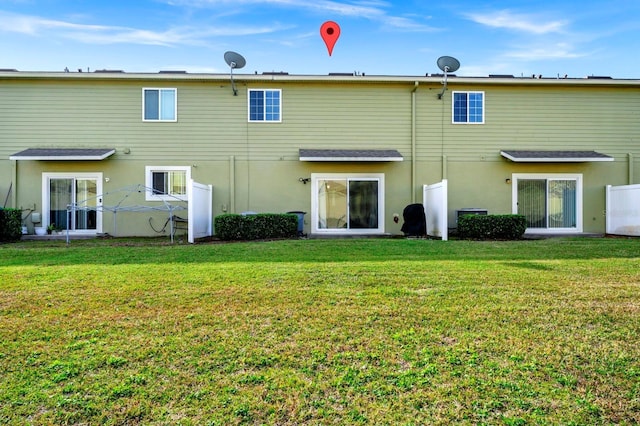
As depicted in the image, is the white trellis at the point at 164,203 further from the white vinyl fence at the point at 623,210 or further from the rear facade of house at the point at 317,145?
the white vinyl fence at the point at 623,210

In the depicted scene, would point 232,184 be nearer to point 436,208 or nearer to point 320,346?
point 436,208

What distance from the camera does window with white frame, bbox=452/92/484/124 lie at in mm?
13758

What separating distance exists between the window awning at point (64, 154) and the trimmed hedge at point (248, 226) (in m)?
4.42

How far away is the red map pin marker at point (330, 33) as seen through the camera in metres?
11.9

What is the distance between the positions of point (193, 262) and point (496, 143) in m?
10.8

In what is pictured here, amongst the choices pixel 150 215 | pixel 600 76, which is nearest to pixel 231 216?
pixel 150 215

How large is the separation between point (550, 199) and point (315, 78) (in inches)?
341

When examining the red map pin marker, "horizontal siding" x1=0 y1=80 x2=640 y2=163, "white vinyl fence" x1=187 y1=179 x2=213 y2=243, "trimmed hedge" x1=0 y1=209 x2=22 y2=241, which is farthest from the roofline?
"trimmed hedge" x1=0 y1=209 x2=22 y2=241

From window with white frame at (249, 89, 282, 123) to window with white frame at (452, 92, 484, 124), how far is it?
5768 millimetres

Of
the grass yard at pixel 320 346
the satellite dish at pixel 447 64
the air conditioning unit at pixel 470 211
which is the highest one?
the satellite dish at pixel 447 64

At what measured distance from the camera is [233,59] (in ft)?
42.0

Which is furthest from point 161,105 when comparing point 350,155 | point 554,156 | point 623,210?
point 623,210

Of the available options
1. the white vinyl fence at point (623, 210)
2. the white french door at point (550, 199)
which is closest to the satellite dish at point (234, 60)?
the white french door at point (550, 199)

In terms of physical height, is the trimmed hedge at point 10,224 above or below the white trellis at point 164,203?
below
